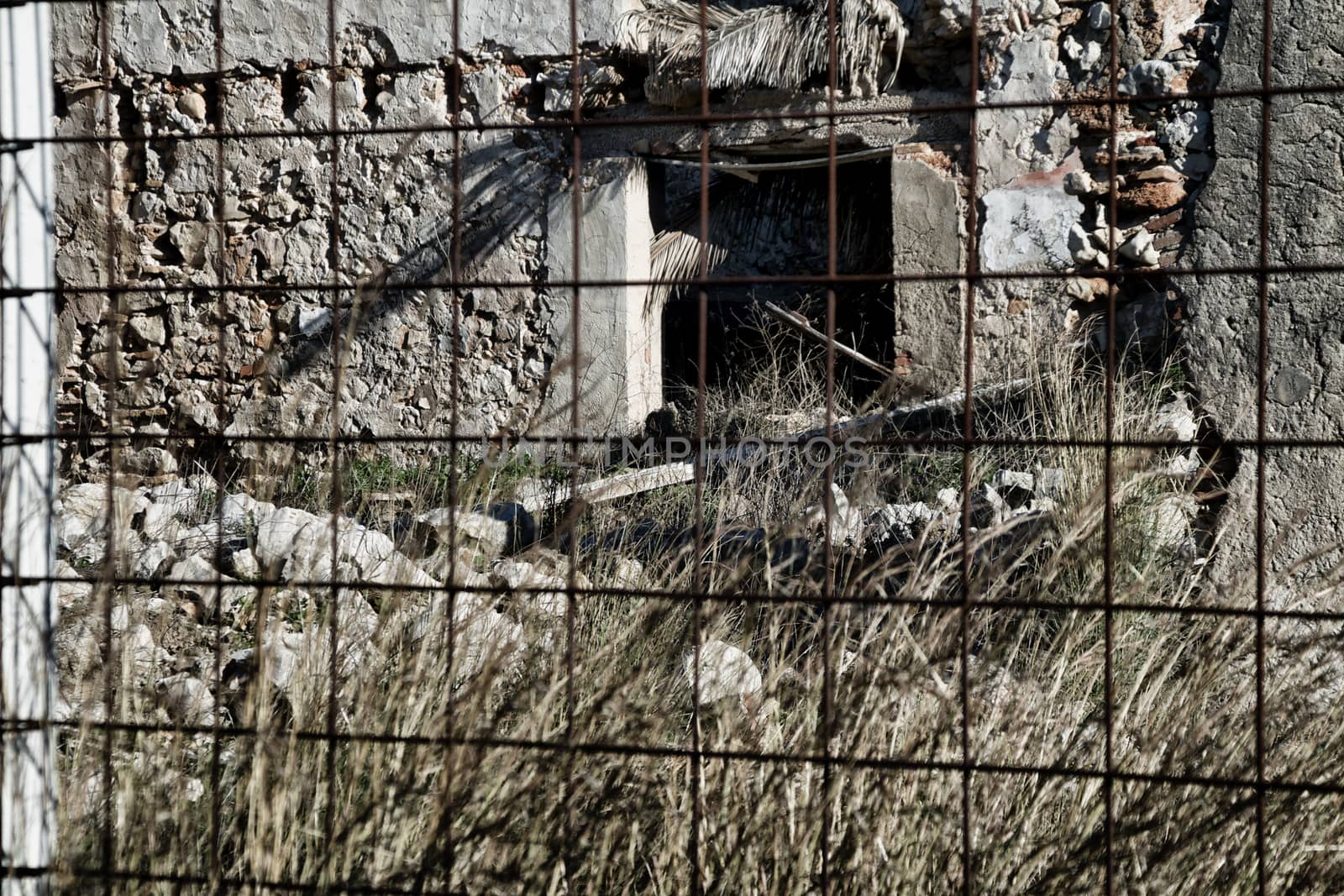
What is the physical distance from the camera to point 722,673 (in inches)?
107

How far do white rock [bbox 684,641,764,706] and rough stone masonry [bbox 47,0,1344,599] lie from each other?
2601mm

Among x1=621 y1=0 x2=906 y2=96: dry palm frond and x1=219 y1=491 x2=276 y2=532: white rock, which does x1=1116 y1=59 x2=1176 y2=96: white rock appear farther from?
x1=219 y1=491 x2=276 y2=532: white rock

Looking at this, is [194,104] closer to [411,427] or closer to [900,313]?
[411,427]

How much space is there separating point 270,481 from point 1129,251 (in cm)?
461

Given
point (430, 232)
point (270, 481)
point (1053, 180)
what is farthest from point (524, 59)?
point (270, 481)

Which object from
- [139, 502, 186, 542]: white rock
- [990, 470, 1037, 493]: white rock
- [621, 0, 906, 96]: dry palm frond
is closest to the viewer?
[139, 502, 186, 542]: white rock

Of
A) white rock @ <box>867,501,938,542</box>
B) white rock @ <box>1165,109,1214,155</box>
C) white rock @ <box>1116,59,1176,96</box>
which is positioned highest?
white rock @ <box>1116,59,1176,96</box>

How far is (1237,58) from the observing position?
197 inches

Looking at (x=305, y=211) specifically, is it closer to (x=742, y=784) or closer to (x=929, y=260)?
(x=929, y=260)

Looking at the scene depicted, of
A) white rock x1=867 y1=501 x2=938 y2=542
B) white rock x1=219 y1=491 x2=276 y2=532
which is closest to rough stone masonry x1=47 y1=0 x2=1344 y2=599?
white rock x1=219 y1=491 x2=276 y2=532

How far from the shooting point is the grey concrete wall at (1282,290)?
4582mm

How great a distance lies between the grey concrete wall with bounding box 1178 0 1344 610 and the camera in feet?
15.0

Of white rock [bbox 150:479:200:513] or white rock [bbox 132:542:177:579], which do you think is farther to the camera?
white rock [bbox 150:479:200:513]

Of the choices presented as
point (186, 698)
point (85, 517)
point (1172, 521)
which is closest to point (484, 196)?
point (85, 517)
